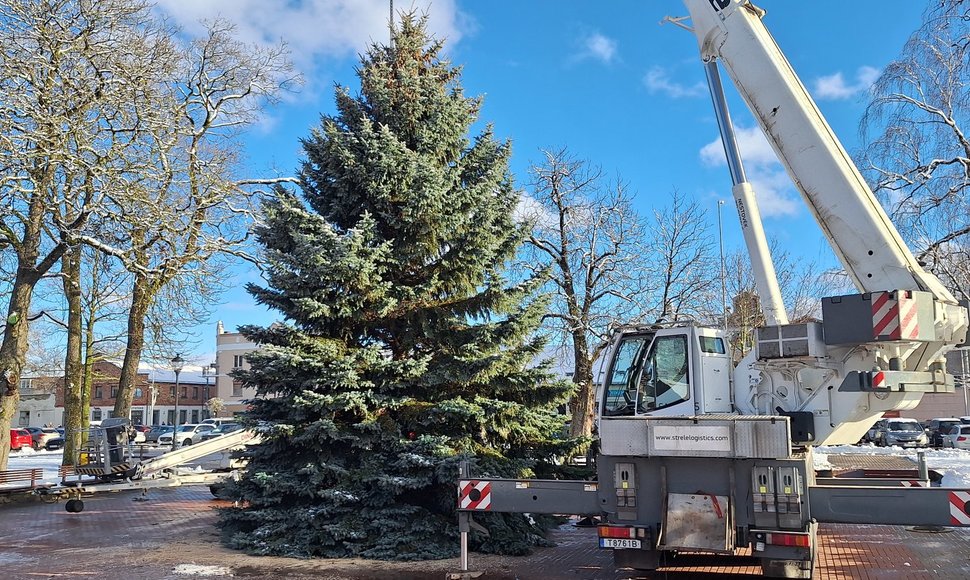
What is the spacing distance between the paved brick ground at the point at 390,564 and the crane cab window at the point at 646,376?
2.02 metres

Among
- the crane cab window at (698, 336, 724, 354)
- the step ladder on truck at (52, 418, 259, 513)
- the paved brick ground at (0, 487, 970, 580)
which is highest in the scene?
the crane cab window at (698, 336, 724, 354)

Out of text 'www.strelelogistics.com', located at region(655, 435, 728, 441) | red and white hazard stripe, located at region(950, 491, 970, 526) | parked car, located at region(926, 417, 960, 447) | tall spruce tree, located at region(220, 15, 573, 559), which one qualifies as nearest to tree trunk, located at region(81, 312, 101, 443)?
tall spruce tree, located at region(220, 15, 573, 559)

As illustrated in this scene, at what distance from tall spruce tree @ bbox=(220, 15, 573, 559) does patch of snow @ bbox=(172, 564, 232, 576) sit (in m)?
0.81

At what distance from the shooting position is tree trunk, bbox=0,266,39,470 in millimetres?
17344

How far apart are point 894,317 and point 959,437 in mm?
31546

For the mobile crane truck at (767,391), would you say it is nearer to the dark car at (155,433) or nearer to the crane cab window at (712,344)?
the crane cab window at (712,344)

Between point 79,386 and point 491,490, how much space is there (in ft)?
54.9

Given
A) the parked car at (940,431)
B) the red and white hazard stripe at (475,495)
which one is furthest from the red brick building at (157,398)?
the red and white hazard stripe at (475,495)

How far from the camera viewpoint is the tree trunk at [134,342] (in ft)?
68.7

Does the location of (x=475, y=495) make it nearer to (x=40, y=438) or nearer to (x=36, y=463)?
(x=36, y=463)

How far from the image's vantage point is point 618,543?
7.89 meters

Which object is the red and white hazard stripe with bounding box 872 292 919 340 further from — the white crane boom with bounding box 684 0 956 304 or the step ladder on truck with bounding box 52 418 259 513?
→ the step ladder on truck with bounding box 52 418 259 513

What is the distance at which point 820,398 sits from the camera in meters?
8.91

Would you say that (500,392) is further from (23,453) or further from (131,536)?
(23,453)
